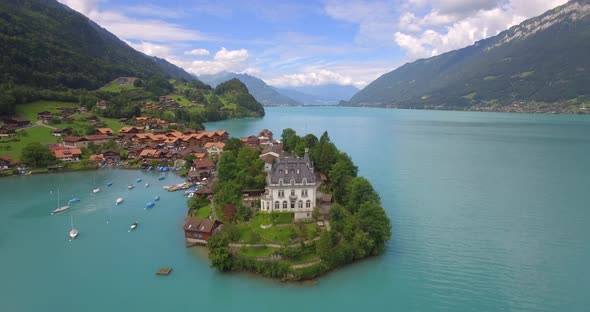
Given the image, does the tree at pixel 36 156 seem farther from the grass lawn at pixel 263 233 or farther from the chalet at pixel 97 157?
the grass lawn at pixel 263 233

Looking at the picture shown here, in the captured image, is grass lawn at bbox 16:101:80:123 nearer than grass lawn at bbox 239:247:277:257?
No

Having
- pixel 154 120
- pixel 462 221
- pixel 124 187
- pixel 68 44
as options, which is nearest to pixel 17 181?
pixel 124 187

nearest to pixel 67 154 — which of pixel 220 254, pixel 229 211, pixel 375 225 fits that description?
pixel 229 211

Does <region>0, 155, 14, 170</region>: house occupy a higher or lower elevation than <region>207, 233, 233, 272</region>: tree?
higher

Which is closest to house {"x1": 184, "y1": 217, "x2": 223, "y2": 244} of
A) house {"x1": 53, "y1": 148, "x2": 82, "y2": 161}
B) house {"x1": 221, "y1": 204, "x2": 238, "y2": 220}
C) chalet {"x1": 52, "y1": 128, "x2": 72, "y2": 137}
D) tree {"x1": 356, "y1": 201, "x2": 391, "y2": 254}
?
house {"x1": 221, "y1": 204, "x2": 238, "y2": 220}

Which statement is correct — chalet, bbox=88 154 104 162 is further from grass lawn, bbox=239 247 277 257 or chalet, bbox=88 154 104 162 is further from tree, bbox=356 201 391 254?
tree, bbox=356 201 391 254

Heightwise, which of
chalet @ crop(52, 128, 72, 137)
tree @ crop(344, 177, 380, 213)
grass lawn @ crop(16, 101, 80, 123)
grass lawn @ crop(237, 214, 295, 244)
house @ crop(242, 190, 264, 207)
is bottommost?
grass lawn @ crop(237, 214, 295, 244)

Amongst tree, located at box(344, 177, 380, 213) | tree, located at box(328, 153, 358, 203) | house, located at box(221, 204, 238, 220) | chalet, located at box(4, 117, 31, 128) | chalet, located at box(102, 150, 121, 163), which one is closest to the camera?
house, located at box(221, 204, 238, 220)
